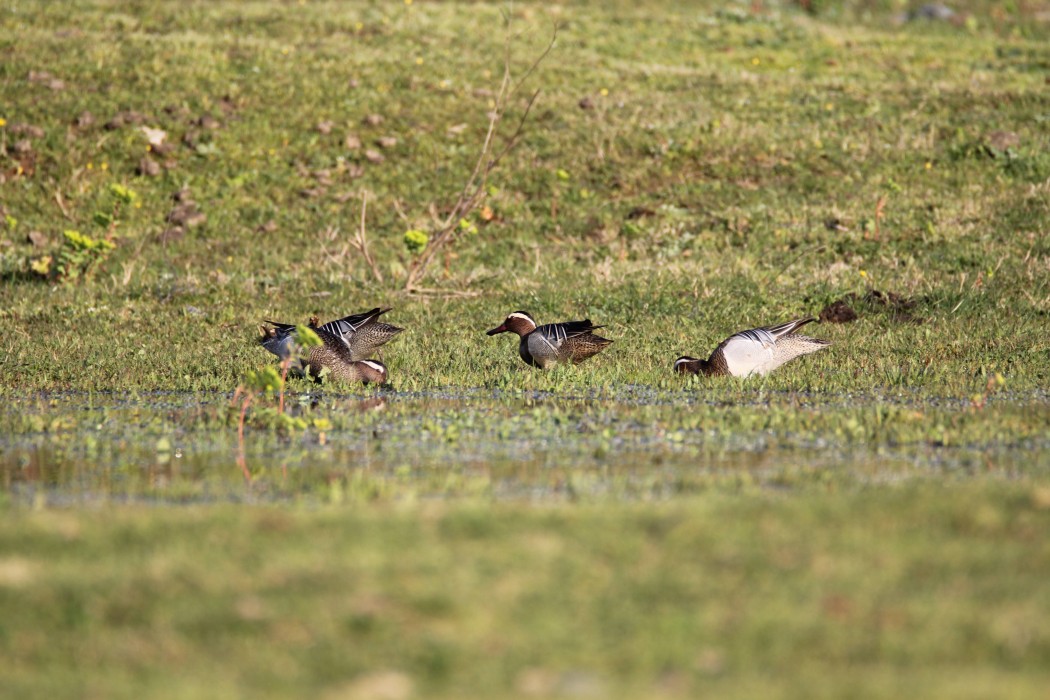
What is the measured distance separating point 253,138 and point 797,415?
48.7ft

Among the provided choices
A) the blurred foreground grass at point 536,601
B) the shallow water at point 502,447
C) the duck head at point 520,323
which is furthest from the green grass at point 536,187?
the blurred foreground grass at point 536,601

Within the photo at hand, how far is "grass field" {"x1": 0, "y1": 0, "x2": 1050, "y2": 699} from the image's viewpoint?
15.7 ft

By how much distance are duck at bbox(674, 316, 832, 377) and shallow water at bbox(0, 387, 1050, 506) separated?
80 centimetres

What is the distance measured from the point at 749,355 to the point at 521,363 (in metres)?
2.45

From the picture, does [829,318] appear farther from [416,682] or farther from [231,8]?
[231,8]

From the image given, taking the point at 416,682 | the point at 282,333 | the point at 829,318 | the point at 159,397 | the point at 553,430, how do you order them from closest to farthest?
1. the point at 416,682
2. the point at 553,430
3. the point at 159,397
4. the point at 282,333
5. the point at 829,318

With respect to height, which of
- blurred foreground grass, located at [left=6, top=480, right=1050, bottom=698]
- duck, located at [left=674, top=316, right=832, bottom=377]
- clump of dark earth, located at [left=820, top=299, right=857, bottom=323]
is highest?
blurred foreground grass, located at [left=6, top=480, right=1050, bottom=698]

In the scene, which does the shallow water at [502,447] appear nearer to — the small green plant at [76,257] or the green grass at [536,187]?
the green grass at [536,187]

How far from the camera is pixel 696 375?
11.6m

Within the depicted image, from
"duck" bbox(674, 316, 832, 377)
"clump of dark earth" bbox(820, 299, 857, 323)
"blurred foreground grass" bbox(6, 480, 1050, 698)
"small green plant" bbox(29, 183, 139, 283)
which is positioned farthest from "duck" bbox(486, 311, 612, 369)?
"small green plant" bbox(29, 183, 139, 283)

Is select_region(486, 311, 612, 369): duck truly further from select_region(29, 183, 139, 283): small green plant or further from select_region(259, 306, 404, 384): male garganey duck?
select_region(29, 183, 139, 283): small green plant

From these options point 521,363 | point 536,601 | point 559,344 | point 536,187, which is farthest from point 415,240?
point 536,601

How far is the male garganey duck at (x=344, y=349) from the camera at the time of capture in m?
11.5

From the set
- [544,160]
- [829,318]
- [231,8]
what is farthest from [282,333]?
[231,8]
